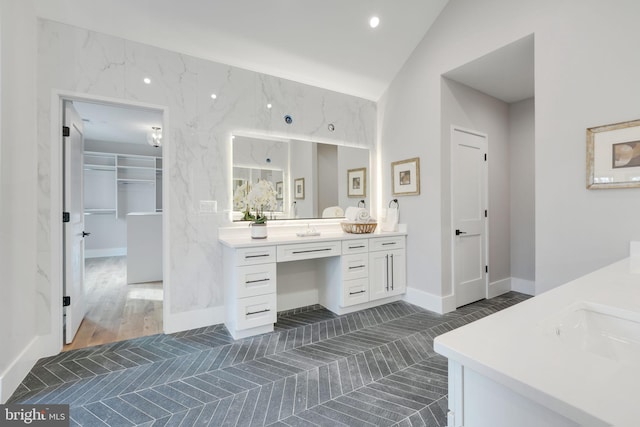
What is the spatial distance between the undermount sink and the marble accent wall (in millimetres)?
2815

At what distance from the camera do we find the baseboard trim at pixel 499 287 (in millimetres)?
3852

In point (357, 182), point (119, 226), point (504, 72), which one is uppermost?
point (504, 72)

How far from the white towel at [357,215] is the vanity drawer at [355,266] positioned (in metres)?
0.45

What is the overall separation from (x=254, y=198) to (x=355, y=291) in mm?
1496

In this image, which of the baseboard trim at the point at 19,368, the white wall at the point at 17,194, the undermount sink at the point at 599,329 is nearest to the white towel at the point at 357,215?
the undermount sink at the point at 599,329

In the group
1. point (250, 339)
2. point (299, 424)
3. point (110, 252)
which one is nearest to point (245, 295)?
point (250, 339)

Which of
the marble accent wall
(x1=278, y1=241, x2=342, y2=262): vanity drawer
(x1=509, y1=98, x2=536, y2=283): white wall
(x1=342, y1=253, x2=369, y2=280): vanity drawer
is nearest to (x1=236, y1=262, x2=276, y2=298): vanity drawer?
(x1=278, y1=241, x2=342, y2=262): vanity drawer

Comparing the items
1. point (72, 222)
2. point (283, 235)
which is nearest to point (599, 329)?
point (283, 235)

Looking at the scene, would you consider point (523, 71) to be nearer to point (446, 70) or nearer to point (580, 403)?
point (446, 70)

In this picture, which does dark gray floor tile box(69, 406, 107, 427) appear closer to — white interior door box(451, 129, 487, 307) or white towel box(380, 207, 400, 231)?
white towel box(380, 207, 400, 231)

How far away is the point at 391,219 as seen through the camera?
3.80m

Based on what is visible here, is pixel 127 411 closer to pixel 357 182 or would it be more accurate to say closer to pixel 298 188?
pixel 298 188

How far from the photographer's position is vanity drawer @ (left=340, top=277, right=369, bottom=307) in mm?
3201

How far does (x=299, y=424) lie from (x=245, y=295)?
4.05 feet
